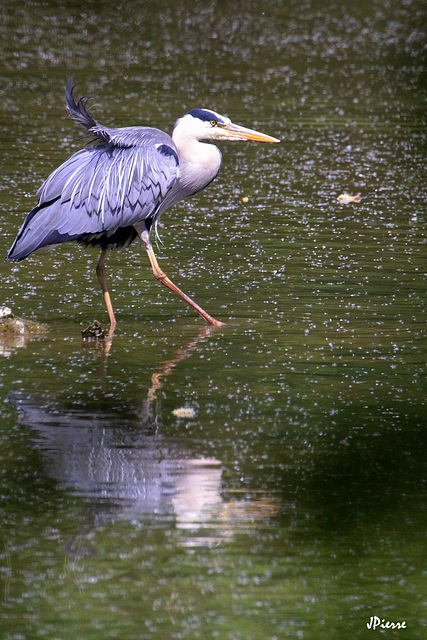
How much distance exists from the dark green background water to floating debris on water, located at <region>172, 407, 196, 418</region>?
0.06m

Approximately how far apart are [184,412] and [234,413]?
258mm

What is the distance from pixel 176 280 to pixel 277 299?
92cm

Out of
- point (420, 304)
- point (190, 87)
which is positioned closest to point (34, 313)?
point (420, 304)

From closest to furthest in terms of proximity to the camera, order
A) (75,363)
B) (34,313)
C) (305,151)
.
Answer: (75,363)
(34,313)
(305,151)

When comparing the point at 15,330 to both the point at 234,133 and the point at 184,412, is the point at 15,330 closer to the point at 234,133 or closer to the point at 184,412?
the point at 184,412

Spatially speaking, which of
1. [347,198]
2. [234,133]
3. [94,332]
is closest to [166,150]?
[234,133]

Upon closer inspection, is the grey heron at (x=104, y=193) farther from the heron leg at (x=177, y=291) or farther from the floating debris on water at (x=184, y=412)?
the floating debris on water at (x=184, y=412)

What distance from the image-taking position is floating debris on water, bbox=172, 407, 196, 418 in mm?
5992

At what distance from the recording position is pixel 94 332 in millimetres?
7289

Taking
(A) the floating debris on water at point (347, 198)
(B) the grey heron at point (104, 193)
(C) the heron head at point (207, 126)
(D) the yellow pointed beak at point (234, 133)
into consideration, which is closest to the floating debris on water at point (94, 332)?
(B) the grey heron at point (104, 193)

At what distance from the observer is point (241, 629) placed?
3.96m

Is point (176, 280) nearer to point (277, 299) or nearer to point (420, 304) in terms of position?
point (277, 299)

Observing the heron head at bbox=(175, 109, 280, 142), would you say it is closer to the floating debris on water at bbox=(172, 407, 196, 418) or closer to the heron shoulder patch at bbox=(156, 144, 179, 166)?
the heron shoulder patch at bbox=(156, 144, 179, 166)

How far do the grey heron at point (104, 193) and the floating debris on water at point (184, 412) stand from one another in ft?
5.40
